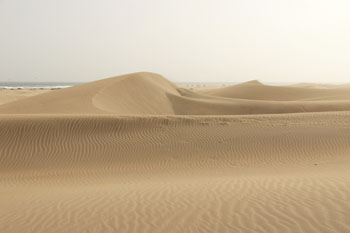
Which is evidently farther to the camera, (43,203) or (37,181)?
(37,181)

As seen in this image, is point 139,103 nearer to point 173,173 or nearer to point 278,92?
point 173,173

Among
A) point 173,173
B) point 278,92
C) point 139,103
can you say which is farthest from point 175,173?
point 278,92

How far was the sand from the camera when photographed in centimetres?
414

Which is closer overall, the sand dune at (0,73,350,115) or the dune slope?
the dune slope

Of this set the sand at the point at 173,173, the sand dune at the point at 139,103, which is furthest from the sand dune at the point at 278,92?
the sand at the point at 173,173

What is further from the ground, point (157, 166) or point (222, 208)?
point (222, 208)

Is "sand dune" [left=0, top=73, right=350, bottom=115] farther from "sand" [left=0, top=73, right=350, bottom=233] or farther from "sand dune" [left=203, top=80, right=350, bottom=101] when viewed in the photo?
"sand dune" [left=203, top=80, right=350, bottom=101]

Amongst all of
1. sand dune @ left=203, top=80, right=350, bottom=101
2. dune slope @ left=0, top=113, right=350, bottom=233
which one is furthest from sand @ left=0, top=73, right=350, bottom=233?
sand dune @ left=203, top=80, right=350, bottom=101

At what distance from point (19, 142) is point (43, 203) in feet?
18.9

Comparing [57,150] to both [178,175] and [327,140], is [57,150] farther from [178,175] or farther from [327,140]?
[327,140]

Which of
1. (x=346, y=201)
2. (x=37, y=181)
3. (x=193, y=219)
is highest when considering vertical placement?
(x=346, y=201)

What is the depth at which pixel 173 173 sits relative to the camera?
26.5 feet

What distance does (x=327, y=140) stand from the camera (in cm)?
984

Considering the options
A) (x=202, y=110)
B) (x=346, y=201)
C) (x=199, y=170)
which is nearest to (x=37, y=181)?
(x=199, y=170)
